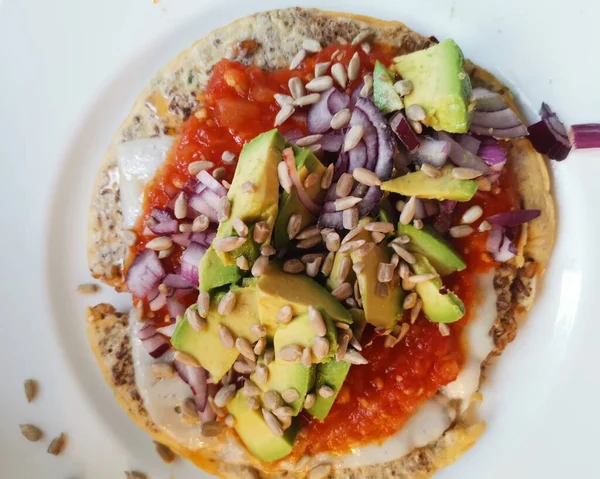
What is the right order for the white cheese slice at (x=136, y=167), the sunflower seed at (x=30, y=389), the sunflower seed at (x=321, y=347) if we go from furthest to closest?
1. the sunflower seed at (x=30, y=389)
2. the white cheese slice at (x=136, y=167)
3. the sunflower seed at (x=321, y=347)

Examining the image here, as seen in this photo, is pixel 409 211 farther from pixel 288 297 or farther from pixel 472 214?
pixel 288 297

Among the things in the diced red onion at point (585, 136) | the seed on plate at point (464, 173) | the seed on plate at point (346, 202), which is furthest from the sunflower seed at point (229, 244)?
the diced red onion at point (585, 136)

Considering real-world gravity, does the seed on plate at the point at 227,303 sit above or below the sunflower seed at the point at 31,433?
above

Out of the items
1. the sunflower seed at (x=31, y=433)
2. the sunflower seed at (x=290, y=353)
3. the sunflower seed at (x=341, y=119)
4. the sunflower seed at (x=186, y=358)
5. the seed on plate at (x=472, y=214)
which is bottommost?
the sunflower seed at (x=31, y=433)

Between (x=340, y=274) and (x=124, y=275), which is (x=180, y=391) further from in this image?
(x=340, y=274)

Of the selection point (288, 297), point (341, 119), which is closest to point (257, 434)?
point (288, 297)

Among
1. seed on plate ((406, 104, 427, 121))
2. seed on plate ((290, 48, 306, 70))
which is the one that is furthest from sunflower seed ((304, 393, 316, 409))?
seed on plate ((290, 48, 306, 70))

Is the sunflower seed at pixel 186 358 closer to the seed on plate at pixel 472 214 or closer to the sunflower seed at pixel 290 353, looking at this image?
the sunflower seed at pixel 290 353

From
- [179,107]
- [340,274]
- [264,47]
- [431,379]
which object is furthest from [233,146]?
[431,379]
